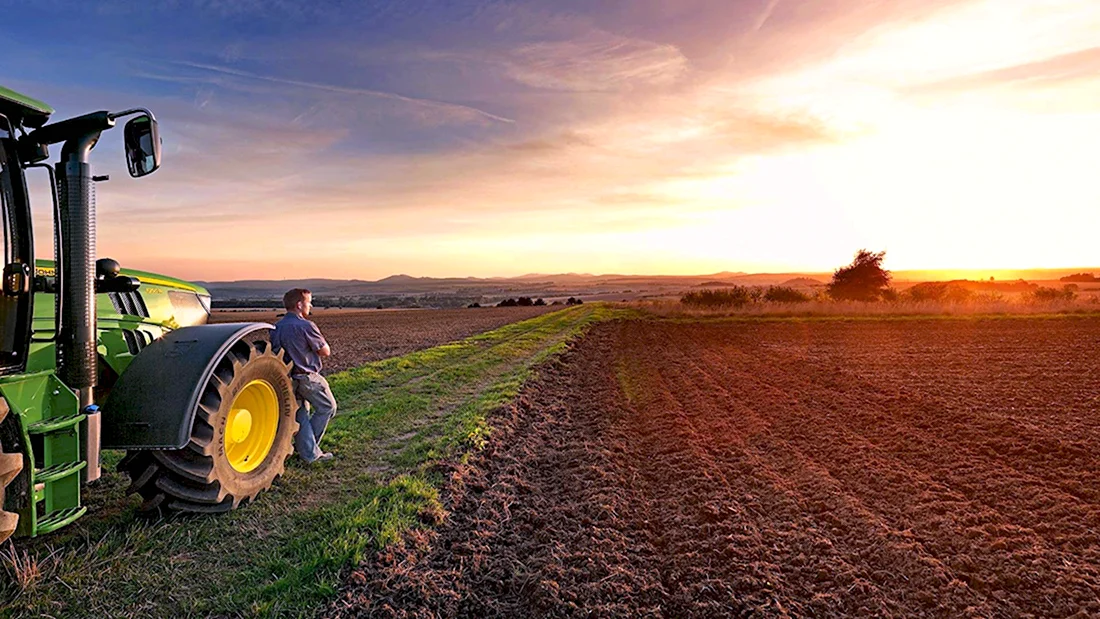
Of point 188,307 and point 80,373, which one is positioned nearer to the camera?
point 80,373

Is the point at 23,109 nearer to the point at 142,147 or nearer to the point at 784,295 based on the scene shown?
the point at 142,147

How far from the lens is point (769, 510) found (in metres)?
5.42

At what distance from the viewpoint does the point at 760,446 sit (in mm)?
7512

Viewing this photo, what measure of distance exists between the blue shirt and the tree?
4508 cm

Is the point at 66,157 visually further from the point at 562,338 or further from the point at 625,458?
the point at 562,338

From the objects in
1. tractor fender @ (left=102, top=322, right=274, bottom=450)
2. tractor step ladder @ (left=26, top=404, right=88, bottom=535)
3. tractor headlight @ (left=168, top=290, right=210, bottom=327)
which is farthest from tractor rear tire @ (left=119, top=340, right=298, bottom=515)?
tractor headlight @ (left=168, top=290, right=210, bottom=327)

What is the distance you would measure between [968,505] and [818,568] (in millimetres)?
2012

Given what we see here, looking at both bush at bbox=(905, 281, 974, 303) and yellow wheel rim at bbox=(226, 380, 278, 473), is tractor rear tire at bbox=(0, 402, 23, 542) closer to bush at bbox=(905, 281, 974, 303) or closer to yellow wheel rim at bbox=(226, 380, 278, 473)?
yellow wheel rim at bbox=(226, 380, 278, 473)

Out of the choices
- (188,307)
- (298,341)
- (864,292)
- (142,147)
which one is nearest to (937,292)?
(864,292)

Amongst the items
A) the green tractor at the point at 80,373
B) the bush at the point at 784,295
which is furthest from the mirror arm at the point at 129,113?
the bush at the point at 784,295

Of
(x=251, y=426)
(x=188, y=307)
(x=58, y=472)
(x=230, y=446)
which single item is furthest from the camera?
(x=188, y=307)

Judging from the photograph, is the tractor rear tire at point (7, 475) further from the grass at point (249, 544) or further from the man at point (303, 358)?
the man at point (303, 358)

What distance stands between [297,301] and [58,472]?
2976mm

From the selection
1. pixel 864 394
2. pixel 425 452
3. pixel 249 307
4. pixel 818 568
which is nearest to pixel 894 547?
pixel 818 568
